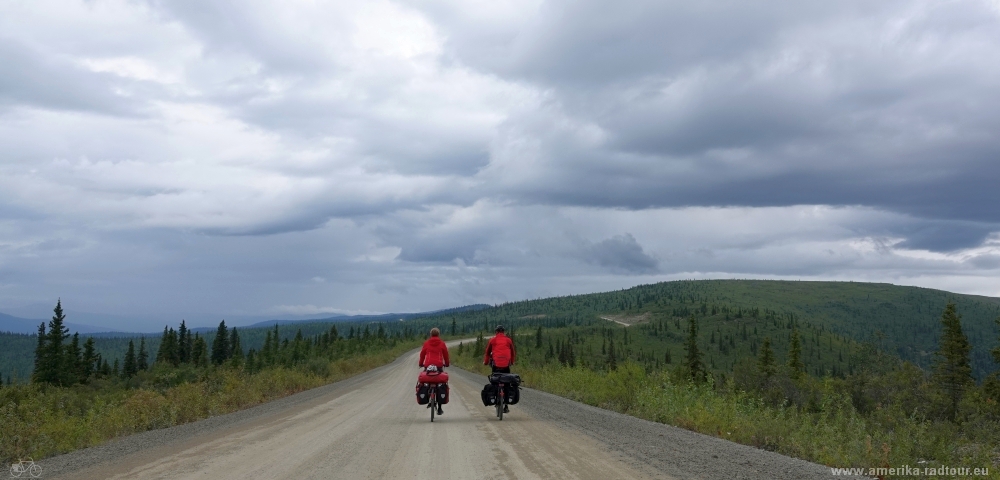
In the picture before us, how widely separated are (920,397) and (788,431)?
5725cm

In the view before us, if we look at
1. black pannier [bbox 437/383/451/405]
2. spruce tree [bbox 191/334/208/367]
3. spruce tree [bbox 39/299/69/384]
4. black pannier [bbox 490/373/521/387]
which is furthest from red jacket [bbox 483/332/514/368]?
spruce tree [bbox 191/334/208/367]

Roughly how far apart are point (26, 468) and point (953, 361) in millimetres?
67521

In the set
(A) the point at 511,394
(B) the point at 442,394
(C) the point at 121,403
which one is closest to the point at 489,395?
(A) the point at 511,394

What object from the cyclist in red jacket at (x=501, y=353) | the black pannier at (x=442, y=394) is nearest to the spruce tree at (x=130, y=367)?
the black pannier at (x=442, y=394)

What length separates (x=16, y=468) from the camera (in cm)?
1157

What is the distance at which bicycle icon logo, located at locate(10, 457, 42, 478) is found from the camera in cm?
1075

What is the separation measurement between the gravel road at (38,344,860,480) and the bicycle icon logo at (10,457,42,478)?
19 centimetres

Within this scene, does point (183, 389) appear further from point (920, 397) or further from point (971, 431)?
point (920, 397)

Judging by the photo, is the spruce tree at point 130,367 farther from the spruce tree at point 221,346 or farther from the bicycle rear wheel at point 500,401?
the bicycle rear wheel at point 500,401

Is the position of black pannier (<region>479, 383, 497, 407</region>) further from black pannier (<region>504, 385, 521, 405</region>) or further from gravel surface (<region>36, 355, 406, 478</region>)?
gravel surface (<region>36, 355, 406, 478</region>)

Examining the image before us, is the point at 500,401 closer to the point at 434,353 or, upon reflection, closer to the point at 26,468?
the point at 434,353

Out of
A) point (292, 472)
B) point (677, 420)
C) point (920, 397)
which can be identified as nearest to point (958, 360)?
point (920, 397)

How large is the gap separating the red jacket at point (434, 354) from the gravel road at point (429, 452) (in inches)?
59.6

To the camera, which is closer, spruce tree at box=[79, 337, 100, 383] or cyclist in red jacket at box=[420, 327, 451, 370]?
cyclist in red jacket at box=[420, 327, 451, 370]
